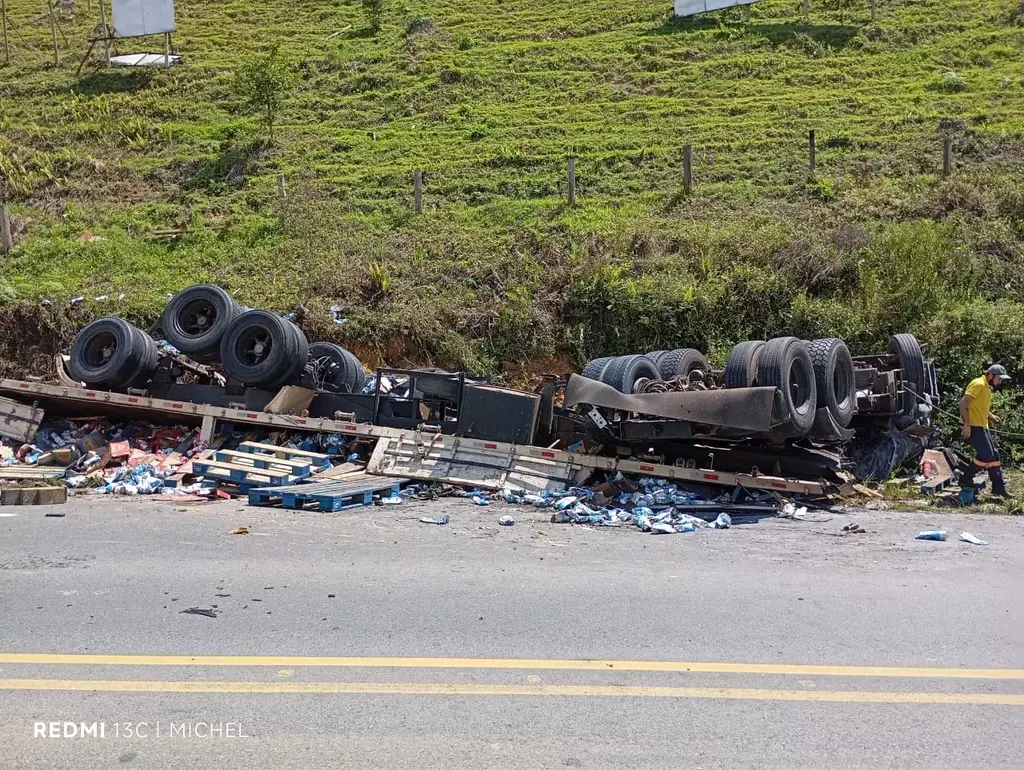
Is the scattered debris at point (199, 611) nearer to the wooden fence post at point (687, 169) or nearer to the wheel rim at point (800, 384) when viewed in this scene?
the wheel rim at point (800, 384)

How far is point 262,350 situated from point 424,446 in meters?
2.80

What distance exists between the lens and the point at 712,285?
14930 millimetres

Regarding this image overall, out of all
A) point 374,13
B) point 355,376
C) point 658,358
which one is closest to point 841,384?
point 658,358

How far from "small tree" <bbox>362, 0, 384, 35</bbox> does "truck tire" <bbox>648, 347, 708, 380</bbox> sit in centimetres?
2941

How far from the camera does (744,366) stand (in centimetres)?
919

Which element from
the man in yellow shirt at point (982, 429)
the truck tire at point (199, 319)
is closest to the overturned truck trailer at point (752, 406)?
the man in yellow shirt at point (982, 429)

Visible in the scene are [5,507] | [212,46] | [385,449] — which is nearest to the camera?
[5,507]

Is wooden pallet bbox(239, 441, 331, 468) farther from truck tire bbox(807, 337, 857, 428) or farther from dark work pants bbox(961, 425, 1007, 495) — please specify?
dark work pants bbox(961, 425, 1007, 495)

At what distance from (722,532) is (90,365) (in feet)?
29.2

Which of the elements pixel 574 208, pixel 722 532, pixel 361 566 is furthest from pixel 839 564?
pixel 574 208

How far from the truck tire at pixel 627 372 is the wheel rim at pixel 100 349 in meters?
6.98

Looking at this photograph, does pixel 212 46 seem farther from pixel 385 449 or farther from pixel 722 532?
pixel 722 532

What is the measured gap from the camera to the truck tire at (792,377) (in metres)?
8.84

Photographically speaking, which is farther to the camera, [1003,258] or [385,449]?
[1003,258]
